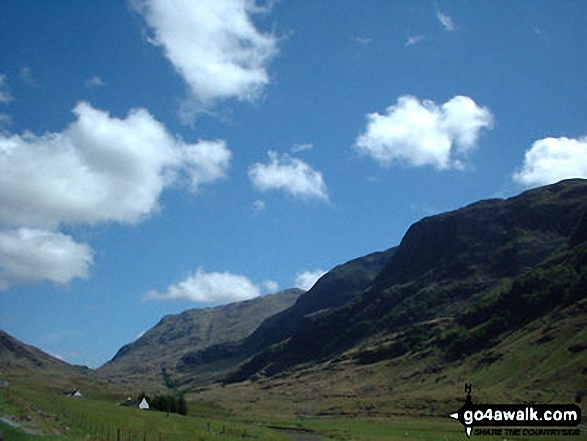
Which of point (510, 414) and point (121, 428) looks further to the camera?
point (121, 428)

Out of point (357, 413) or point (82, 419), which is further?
point (357, 413)

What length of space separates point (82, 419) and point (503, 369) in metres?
144

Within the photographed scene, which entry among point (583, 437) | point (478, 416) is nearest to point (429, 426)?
point (583, 437)

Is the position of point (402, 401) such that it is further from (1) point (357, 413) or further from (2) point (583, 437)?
(2) point (583, 437)

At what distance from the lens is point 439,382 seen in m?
195

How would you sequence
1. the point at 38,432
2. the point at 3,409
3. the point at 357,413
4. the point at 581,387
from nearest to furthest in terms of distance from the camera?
1. the point at 38,432
2. the point at 3,409
3. the point at 581,387
4. the point at 357,413

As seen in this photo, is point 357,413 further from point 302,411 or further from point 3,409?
point 3,409

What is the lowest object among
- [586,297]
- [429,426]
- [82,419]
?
[429,426]

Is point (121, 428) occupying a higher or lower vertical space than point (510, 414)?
higher

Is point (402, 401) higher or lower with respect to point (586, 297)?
lower

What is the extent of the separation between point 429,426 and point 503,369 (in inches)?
2929

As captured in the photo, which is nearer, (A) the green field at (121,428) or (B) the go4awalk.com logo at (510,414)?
(A) the green field at (121,428)

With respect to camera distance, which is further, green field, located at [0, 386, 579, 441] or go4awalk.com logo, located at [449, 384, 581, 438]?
go4awalk.com logo, located at [449, 384, 581, 438]

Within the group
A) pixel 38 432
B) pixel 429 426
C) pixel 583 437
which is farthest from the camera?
pixel 429 426
